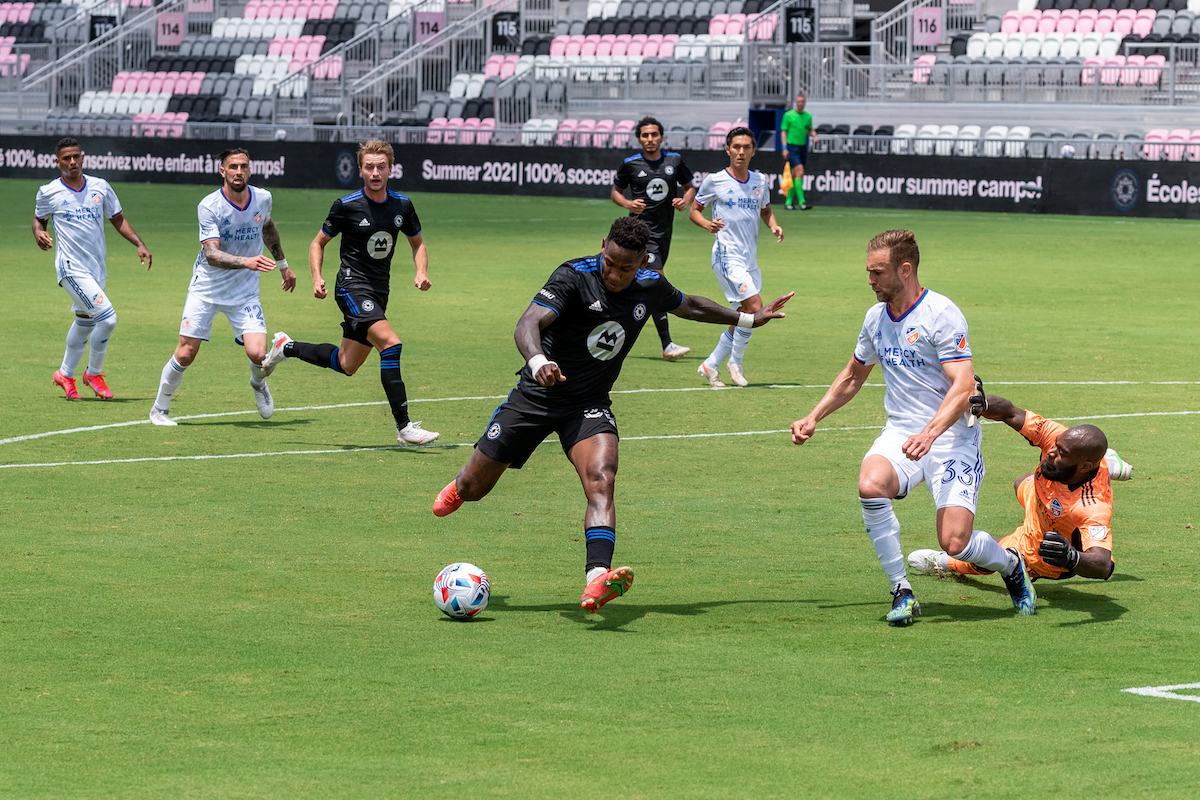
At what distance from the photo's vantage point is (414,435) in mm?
12352

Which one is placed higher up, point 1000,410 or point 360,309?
point 1000,410

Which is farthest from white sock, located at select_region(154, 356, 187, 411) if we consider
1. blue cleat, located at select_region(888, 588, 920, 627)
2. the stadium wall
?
the stadium wall

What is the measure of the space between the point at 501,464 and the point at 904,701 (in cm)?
272

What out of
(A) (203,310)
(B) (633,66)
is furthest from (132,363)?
(B) (633,66)

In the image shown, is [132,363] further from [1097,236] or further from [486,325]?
[1097,236]

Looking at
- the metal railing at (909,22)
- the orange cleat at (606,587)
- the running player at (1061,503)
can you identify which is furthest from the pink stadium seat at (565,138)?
the orange cleat at (606,587)

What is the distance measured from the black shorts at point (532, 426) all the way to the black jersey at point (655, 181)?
907cm

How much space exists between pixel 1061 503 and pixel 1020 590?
750mm

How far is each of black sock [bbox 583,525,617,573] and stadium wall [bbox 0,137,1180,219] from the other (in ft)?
92.4

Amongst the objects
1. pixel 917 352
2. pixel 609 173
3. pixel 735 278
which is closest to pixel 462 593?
pixel 917 352

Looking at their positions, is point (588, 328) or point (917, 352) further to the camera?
point (588, 328)

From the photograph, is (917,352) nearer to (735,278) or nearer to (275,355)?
(275,355)

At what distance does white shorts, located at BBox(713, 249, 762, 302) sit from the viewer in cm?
1592

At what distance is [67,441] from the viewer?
12.4 metres
